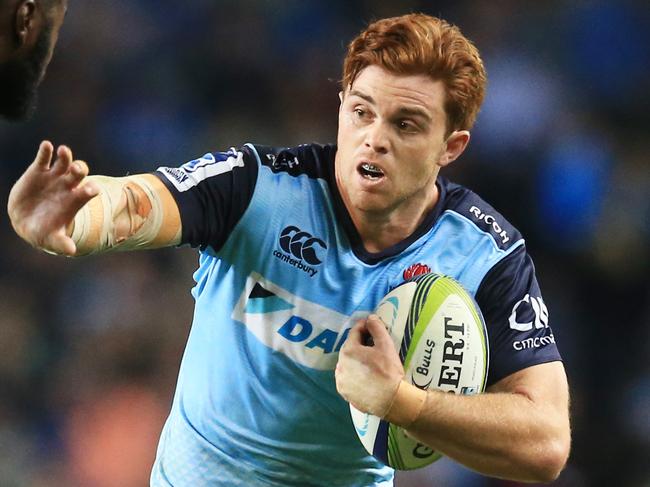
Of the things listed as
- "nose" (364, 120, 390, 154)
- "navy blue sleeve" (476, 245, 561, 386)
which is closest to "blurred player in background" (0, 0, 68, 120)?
"nose" (364, 120, 390, 154)

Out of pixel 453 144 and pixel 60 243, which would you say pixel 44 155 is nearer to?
pixel 60 243

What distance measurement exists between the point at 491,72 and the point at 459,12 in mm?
543

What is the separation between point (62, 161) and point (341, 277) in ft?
4.37

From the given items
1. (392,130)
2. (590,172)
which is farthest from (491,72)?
(392,130)

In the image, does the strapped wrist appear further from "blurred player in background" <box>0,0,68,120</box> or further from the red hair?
"blurred player in background" <box>0,0,68,120</box>

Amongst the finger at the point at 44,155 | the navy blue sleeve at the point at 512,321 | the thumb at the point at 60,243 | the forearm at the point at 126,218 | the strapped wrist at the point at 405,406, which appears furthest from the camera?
the navy blue sleeve at the point at 512,321

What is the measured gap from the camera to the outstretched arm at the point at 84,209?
10.1 ft

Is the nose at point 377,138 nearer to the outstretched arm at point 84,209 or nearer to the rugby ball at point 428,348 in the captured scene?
the rugby ball at point 428,348

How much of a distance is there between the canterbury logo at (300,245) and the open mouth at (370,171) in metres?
0.32

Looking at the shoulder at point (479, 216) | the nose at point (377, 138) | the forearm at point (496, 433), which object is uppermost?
the nose at point (377, 138)

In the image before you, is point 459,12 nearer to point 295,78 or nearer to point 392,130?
point 295,78

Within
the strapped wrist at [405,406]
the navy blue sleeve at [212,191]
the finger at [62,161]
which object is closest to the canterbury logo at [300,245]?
the navy blue sleeve at [212,191]

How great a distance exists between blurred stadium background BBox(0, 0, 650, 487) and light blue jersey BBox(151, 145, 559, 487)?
264 centimetres

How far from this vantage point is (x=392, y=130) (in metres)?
3.98
